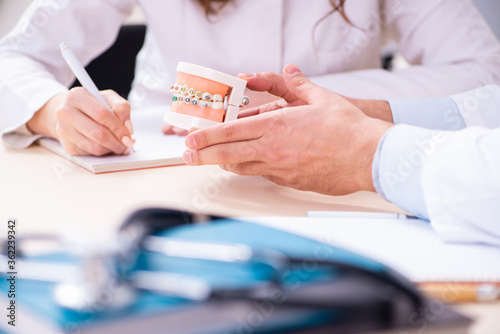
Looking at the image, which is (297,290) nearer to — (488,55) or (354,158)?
(354,158)

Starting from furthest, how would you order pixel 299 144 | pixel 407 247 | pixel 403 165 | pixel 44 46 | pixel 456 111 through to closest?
Result: pixel 44 46 → pixel 456 111 → pixel 299 144 → pixel 403 165 → pixel 407 247

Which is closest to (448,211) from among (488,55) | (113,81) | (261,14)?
(261,14)

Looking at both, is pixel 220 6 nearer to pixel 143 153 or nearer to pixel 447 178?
pixel 143 153

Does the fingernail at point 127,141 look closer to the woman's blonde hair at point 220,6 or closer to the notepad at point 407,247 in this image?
the notepad at point 407,247

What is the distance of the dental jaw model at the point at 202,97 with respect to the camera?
0.76m

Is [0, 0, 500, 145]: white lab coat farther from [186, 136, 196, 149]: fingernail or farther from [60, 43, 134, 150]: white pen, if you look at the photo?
[186, 136, 196, 149]: fingernail

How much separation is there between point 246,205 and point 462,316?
0.39 meters

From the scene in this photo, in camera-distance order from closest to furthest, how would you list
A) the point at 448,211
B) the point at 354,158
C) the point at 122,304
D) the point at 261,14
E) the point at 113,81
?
the point at 122,304 < the point at 448,211 < the point at 354,158 < the point at 261,14 < the point at 113,81

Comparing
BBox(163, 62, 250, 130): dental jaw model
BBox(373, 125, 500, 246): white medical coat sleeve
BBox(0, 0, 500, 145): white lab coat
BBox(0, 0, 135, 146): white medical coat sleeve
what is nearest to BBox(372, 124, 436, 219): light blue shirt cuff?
BBox(373, 125, 500, 246): white medical coat sleeve

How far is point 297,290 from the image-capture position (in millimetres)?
359

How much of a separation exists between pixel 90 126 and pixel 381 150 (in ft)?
1.56

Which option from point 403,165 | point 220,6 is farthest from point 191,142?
point 220,6

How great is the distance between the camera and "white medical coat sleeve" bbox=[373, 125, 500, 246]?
0.53 m

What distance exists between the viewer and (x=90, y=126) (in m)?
0.88
